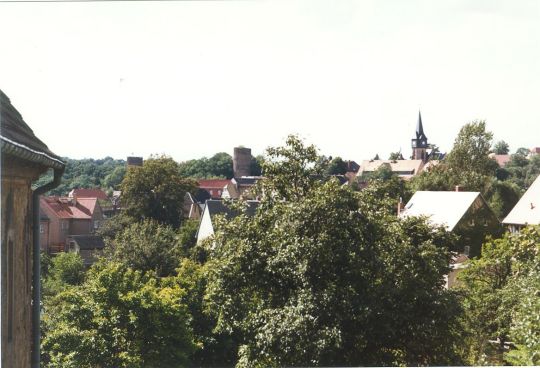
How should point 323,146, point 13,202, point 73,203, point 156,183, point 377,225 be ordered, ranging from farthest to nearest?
point 156,183 → point 73,203 → point 323,146 → point 377,225 → point 13,202

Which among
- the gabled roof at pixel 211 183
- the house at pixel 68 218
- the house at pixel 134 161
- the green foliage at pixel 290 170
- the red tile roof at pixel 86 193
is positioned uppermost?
the house at pixel 134 161

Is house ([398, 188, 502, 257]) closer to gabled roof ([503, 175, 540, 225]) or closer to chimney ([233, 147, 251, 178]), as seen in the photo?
gabled roof ([503, 175, 540, 225])

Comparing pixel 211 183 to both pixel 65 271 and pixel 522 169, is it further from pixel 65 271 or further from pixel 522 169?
pixel 522 169

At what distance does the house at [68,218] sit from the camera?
12625 millimetres

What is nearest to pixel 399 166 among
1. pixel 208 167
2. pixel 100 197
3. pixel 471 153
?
pixel 471 153

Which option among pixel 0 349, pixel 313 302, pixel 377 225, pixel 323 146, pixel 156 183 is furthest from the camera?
pixel 156 183

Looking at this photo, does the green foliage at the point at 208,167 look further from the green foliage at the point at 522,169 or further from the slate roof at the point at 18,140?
the slate roof at the point at 18,140

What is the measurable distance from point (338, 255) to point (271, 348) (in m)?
0.88

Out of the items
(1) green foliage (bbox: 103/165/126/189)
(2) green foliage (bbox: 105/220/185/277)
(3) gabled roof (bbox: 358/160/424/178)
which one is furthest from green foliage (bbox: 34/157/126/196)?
(3) gabled roof (bbox: 358/160/424/178)

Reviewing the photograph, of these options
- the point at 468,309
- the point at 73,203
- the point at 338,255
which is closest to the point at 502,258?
the point at 468,309

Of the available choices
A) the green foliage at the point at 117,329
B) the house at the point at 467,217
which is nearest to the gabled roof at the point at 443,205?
the house at the point at 467,217

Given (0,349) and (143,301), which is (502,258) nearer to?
(143,301)

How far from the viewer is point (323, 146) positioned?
6.18 m

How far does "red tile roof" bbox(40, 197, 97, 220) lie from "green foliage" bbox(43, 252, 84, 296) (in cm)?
92
